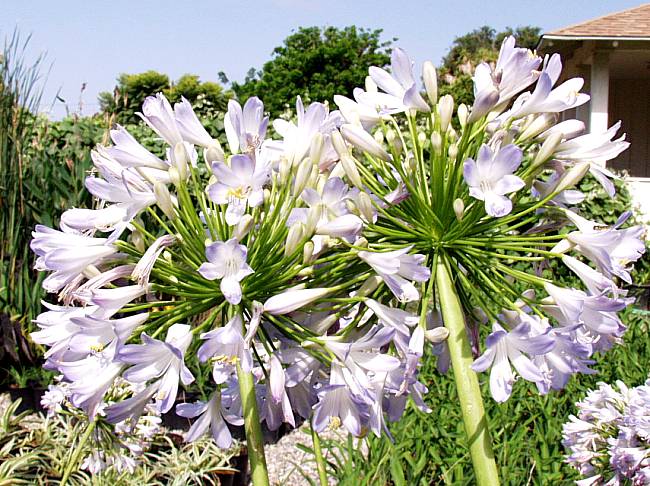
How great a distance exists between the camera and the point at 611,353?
16.2ft

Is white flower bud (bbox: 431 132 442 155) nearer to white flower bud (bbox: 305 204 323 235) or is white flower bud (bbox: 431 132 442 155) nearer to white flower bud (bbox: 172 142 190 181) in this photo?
white flower bud (bbox: 305 204 323 235)

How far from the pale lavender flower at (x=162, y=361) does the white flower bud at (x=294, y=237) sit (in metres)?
0.20

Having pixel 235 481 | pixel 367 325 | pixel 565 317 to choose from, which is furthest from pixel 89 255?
pixel 235 481

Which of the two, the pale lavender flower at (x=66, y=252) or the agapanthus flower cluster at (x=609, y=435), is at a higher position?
the pale lavender flower at (x=66, y=252)

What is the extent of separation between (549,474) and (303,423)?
7.58 feet

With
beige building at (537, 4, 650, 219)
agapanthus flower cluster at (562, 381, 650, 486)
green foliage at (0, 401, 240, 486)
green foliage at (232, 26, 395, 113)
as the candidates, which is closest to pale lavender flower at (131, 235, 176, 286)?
agapanthus flower cluster at (562, 381, 650, 486)

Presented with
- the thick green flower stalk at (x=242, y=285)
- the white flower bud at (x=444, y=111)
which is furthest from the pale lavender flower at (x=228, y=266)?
the white flower bud at (x=444, y=111)

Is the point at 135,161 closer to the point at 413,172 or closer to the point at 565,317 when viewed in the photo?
the point at 413,172

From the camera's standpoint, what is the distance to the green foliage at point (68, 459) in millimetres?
4105

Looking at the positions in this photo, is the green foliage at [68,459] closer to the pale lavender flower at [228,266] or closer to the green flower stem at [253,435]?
the green flower stem at [253,435]

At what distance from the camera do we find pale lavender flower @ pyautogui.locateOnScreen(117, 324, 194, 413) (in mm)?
991

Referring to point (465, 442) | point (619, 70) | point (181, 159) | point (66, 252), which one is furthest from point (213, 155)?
point (619, 70)

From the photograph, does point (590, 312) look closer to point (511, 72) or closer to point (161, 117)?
point (511, 72)

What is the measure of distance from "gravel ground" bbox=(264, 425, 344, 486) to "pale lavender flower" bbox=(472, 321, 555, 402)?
3.76 m
